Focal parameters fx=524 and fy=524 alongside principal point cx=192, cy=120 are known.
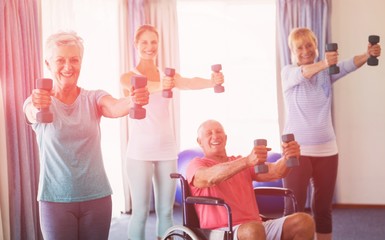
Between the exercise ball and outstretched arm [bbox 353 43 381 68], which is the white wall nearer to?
the exercise ball

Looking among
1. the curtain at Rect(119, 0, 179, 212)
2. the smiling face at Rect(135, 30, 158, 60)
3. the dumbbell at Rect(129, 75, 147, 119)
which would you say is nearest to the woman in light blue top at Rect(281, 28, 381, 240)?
the smiling face at Rect(135, 30, 158, 60)

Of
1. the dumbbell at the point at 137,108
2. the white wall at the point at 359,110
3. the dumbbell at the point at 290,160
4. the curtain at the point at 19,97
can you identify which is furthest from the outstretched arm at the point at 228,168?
the white wall at the point at 359,110

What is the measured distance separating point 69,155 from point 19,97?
1.79m

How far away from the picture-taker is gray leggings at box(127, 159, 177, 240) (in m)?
3.17

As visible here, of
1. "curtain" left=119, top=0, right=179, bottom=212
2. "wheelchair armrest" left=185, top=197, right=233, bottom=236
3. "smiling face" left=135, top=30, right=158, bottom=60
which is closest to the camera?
"wheelchair armrest" left=185, top=197, right=233, bottom=236

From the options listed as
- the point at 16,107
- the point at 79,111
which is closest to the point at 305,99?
the point at 79,111

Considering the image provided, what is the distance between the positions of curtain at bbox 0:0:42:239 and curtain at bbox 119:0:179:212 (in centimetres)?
138

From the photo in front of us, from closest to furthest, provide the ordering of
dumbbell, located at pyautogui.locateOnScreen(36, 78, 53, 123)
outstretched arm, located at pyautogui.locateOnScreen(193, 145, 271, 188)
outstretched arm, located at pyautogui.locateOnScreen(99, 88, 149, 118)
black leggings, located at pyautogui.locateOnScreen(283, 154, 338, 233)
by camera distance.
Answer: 1. dumbbell, located at pyautogui.locateOnScreen(36, 78, 53, 123)
2. outstretched arm, located at pyautogui.locateOnScreen(99, 88, 149, 118)
3. outstretched arm, located at pyautogui.locateOnScreen(193, 145, 271, 188)
4. black leggings, located at pyautogui.locateOnScreen(283, 154, 338, 233)

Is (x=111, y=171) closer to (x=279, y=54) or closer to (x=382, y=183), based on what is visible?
(x=279, y=54)

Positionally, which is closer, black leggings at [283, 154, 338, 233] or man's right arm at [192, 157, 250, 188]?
man's right arm at [192, 157, 250, 188]

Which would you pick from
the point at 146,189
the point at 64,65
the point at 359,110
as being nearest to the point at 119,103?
the point at 64,65

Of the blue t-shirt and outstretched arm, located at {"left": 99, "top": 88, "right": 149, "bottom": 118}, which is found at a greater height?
outstretched arm, located at {"left": 99, "top": 88, "right": 149, "bottom": 118}

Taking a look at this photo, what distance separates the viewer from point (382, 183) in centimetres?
511

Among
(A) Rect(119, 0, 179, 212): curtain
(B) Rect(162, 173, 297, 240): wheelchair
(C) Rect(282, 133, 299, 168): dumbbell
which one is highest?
(A) Rect(119, 0, 179, 212): curtain
